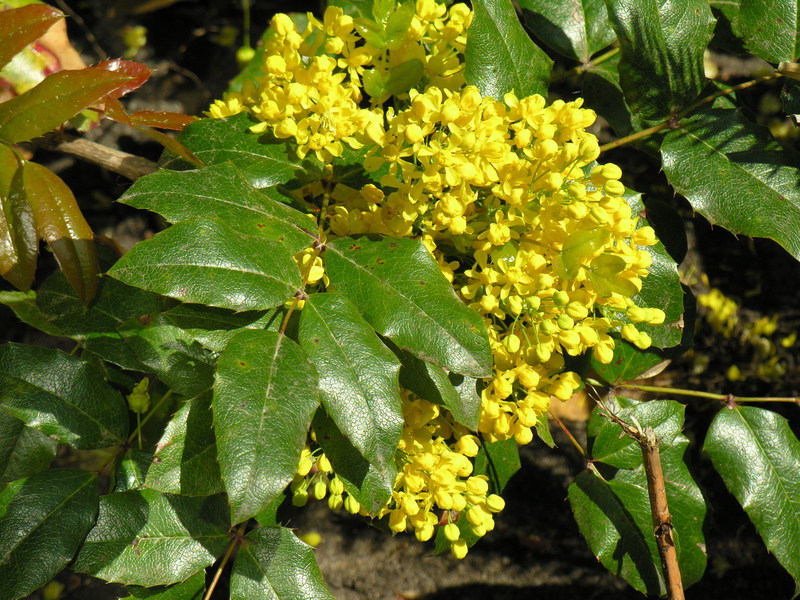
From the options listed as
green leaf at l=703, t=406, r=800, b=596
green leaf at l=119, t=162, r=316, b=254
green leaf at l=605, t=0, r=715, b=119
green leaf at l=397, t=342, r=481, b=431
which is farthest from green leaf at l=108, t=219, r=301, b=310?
green leaf at l=703, t=406, r=800, b=596

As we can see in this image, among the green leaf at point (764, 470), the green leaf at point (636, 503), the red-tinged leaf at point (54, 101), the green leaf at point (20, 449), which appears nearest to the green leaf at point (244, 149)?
the red-tinged leaf at point (54, 101)

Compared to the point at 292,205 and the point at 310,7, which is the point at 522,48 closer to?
the point at 292,205

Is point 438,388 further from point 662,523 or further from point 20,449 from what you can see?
point 20,449

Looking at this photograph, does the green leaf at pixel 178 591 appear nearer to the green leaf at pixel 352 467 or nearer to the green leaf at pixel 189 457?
the green leaf at pixel 189 457

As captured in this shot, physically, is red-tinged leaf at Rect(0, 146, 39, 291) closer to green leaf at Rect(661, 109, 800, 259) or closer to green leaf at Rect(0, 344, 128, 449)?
green leaf at Rect(0, 344, 128, 449)

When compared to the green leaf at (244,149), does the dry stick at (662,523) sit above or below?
below

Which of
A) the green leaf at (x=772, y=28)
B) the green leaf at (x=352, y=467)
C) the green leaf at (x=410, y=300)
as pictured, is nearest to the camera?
the green leaf at (x=410, y=300)

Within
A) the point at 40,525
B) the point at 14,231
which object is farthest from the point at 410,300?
the point at 40,525
